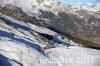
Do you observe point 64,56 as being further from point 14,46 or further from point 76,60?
point 14,46

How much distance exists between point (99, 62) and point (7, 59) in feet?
55.1

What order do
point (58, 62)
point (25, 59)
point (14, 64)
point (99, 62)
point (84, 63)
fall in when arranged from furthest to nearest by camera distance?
point (99, 62)
point (84, 63)
point (58, 62)
point (25, 59)
point (14, 64)

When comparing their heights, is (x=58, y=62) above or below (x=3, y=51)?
below

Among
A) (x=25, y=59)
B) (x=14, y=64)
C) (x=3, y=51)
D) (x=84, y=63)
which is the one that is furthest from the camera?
(x=84, y=63)

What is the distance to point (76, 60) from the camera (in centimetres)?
3167

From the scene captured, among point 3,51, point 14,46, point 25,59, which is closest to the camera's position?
point 3,51

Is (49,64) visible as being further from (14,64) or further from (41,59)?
(14,64)

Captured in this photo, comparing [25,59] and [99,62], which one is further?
[99,62]

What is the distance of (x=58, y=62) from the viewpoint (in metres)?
29.4

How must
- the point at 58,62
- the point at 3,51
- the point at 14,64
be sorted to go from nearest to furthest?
1. the point at 14,64
2. the point at 3,51
3. the point at 58,62

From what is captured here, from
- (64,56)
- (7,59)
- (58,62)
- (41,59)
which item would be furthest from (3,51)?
(64,56)

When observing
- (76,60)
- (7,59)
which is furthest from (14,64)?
(76,60)

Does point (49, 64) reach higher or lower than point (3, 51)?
lower

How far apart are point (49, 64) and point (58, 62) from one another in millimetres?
2305
